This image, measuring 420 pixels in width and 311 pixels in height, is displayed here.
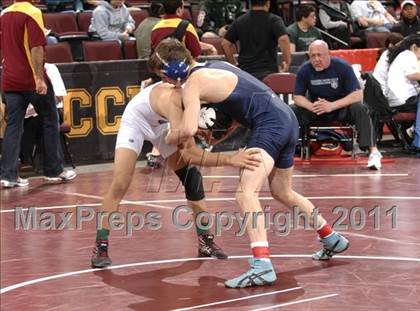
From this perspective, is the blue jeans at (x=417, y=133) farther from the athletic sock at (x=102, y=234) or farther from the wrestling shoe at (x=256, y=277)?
the wrestling shoe at (x=256, y=277)

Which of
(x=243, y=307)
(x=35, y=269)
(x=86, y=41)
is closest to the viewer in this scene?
(x=243, y=307)

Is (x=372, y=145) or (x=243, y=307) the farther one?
(x=372, y=145)

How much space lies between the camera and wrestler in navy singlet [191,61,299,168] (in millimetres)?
6785

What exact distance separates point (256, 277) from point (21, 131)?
507cm

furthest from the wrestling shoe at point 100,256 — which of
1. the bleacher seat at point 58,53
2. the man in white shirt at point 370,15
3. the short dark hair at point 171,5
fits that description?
the man in white shirt at point 370,15

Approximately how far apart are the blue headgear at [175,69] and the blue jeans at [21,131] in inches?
181

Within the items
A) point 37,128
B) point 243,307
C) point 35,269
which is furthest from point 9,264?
point 37,128

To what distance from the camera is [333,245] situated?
7.22 m

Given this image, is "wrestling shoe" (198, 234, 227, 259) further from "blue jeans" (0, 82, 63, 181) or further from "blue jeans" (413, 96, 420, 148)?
"blue jeans" (413, 96, 420, 148)

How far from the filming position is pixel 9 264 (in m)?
7.58

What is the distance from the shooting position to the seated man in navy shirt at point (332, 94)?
1157 cm

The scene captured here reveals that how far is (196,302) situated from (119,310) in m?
0.45

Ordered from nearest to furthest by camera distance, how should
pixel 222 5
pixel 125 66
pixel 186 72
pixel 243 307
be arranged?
pixel 243 307
pixel 186 72
pixel 125 66
pixel 222 5

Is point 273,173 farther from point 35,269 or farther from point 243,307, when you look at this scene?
point 35,269
